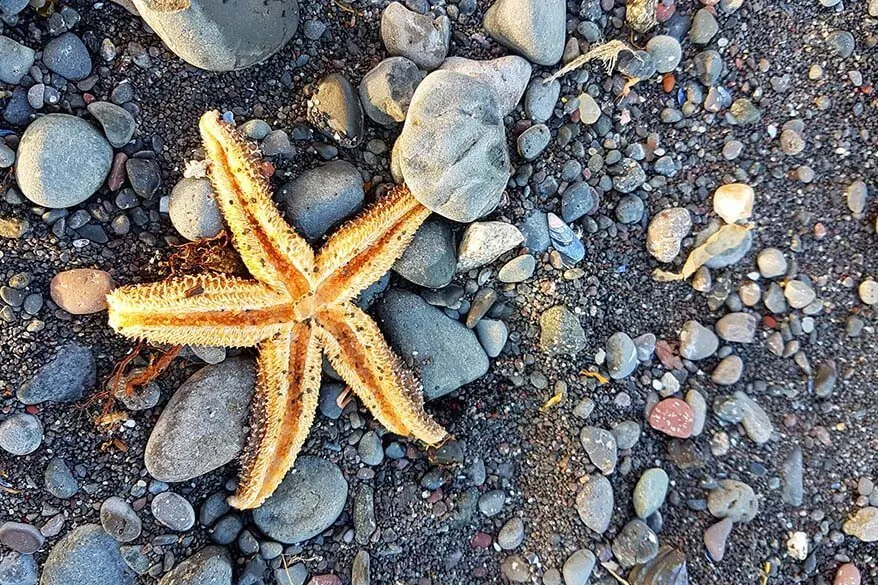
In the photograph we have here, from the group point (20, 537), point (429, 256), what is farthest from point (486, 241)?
point (20, 537)

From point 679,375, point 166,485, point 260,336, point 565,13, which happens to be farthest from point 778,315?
point 166,485

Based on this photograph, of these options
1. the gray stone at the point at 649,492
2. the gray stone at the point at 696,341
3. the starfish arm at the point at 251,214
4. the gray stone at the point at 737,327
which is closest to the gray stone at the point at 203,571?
the starfish arm at the point at 251,214

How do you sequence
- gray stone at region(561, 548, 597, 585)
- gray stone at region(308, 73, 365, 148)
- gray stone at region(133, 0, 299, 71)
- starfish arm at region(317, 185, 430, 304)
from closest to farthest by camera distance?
gray stone at region(133, 0, 299, 71), starfish arm at region(317, 185, 430, 304), gray stone at region(308, 73, 365, 148), gray stone at region(561, 548, 597, 585)

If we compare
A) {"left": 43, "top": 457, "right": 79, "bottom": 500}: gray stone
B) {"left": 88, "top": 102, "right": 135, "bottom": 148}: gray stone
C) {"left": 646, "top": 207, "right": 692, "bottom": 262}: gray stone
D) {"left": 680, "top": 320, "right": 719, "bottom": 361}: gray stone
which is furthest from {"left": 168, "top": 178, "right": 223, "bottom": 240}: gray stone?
{"left": 680, "top": 320, "right": 719, "bottom": 361}: gray stone

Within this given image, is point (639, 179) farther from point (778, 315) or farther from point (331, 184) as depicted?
point (331, 184)

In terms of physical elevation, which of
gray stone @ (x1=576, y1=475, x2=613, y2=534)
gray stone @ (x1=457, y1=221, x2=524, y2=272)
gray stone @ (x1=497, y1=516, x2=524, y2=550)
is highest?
gray stone @ (x1=457, y1=221, x2=524, y2=272)

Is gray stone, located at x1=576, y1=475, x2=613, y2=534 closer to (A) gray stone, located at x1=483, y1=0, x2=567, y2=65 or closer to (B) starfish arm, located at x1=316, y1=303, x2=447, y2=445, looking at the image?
(B) starfish arm, located at x1=316, y1=303, x2=447, y2=445
